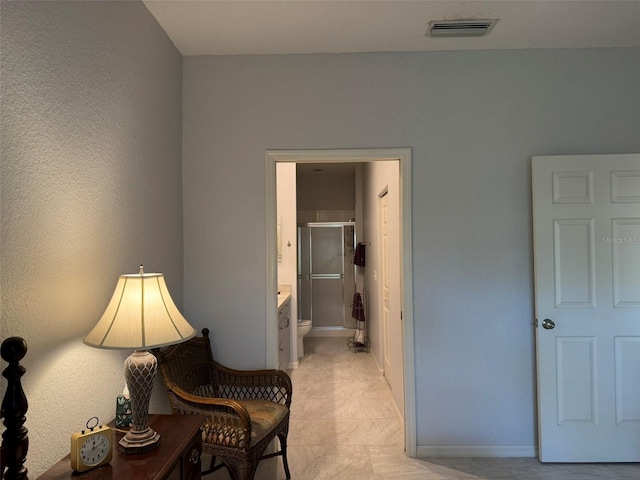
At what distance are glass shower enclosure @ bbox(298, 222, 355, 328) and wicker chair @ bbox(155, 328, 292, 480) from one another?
341 centimetres

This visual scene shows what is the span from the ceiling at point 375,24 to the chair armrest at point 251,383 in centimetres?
209

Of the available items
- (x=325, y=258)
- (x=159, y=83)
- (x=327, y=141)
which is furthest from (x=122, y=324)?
(x=325, y=258)

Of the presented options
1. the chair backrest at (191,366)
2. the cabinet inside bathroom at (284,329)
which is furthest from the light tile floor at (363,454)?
the chair backrest at (191,366)

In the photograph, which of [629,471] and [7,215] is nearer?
[7,215]

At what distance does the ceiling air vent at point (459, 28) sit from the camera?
2.29m

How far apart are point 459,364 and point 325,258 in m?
3.82

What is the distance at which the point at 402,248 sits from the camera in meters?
2.62

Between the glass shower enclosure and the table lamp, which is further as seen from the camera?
the glass shower enclosure

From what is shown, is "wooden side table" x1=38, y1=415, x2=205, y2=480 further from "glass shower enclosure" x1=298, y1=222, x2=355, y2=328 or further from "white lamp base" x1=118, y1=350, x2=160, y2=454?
"glass shower enclosure" x1=298, y1=222, x2=355, y2=328

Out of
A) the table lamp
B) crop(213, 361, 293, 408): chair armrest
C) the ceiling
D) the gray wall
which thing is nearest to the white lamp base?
the table lamp

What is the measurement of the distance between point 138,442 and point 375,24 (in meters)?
2.40

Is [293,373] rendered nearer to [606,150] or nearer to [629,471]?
[629,471]

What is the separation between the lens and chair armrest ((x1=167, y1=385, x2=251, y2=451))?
1.95 metres

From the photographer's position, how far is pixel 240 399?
100 inches
